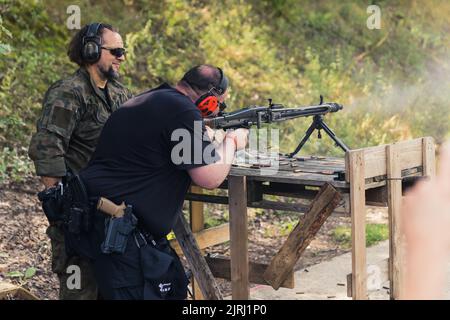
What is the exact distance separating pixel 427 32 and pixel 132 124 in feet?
43.6

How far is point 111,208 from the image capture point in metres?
4.29

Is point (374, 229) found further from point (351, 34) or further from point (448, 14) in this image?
point (448, 14)

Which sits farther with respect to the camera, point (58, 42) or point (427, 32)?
point (427, 32)

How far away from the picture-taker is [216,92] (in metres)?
4.68

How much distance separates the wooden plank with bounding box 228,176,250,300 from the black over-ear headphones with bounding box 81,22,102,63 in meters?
1.29

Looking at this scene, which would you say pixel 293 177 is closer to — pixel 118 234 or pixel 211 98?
pixel 211 98

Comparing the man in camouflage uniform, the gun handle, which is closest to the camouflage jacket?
the man in camouflage uniform

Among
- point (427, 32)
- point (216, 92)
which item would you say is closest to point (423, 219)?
point (216, 92)

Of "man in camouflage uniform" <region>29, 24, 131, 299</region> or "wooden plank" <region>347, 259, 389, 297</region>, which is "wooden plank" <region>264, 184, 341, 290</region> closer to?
"wooden plank" <region>347, 259, 389, 297</region>

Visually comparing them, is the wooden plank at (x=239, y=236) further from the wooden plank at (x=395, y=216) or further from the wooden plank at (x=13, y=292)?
the wooden plank at (x=13, y=292)

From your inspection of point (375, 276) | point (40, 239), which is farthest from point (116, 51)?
point (40, 239)

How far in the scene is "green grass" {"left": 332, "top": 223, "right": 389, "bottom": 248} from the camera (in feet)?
29.0

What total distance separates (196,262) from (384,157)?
1.52 meters

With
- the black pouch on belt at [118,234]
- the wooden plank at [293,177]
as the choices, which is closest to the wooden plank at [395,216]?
the wooden plank at [293,177]
